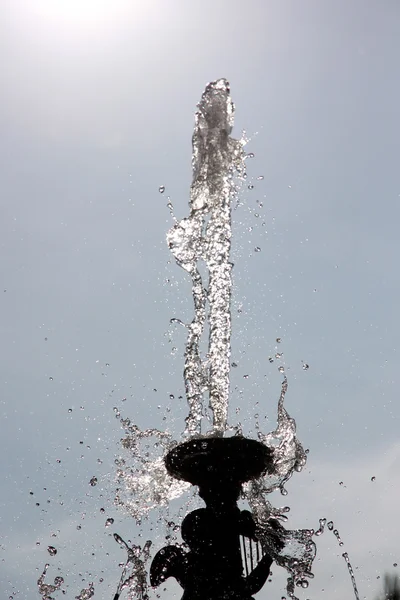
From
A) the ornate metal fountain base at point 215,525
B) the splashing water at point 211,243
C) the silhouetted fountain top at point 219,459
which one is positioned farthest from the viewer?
the splashing water at point 211,243

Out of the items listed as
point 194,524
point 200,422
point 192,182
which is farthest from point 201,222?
point 194,524

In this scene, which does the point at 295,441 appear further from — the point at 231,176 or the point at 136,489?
the point at 231,176

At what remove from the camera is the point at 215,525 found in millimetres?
6375

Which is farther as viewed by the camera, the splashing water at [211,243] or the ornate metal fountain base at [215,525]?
the splashing water at [211,243]

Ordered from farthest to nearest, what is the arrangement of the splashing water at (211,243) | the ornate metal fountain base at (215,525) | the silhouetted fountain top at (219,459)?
the splashing water at (211,243), the silhouetted fountain top at (219,459), the ornate metal fountain base at (215,525)

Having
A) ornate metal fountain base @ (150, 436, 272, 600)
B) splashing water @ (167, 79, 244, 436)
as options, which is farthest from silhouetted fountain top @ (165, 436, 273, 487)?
splashing water @ (167, 79, 244, 436)

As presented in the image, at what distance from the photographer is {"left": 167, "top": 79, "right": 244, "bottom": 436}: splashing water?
792cm

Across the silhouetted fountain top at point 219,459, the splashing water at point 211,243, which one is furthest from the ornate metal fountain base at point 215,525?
the splashing water at point 211,243

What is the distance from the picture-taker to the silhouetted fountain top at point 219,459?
6.34 m

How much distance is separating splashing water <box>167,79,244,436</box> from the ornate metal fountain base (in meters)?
1.02

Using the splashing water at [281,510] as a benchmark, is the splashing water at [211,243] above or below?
above

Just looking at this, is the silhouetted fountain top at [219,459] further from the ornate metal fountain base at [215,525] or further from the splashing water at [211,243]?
the splashing water at [211,243]

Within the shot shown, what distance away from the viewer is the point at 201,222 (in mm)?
8656

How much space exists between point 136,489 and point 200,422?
0.96m
